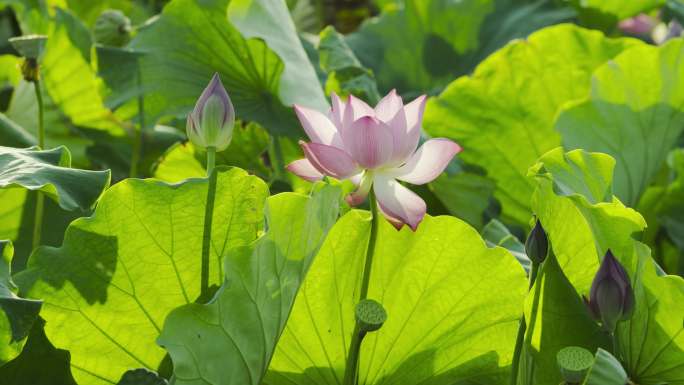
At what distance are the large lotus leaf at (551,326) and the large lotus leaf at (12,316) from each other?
0.40 meters

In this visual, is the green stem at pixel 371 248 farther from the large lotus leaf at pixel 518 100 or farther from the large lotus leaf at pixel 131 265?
the large lotus leaf at pixel 518 100

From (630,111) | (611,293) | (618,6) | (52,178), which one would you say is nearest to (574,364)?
(611,293)

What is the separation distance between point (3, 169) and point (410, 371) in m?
0.39

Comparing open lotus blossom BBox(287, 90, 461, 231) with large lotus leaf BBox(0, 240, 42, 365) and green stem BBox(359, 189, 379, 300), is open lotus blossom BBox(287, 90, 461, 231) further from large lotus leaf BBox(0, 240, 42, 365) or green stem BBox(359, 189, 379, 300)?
large lotus leaf BBox(0, 240, 42, 365)

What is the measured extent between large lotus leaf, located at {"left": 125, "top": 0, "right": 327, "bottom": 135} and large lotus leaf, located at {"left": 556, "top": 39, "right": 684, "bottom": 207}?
36 cm

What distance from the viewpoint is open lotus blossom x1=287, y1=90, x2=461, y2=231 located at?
817 millimetres

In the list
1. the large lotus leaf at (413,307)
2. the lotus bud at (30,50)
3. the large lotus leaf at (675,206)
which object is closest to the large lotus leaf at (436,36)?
the large lotus leaf at (675,206)

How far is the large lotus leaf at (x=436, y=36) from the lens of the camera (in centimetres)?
180

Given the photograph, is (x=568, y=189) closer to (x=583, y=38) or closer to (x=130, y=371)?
A: (x=130, y=371)

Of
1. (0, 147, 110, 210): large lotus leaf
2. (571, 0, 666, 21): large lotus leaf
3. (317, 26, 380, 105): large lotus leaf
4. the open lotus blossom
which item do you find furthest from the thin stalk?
(571, 0, 666, 21): large lotus leaf

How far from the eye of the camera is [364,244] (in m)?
0.92

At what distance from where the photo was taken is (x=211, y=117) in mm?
892

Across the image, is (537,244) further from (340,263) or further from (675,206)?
(675,206)

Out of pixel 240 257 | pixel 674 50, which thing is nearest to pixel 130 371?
pixel 240 257
